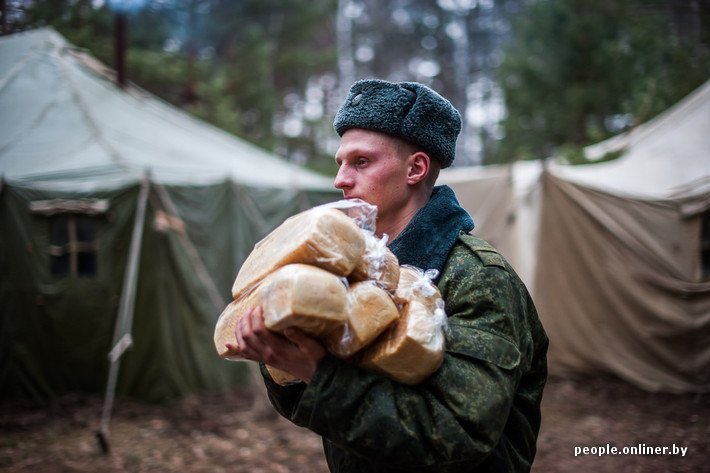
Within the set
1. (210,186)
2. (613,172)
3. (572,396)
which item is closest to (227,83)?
(210,186)

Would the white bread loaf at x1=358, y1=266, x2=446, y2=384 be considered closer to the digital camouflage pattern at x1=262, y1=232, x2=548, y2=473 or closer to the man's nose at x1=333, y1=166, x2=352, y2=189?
the digital camouflage pattern at x1=262, y1=232, x2=548, y2=473

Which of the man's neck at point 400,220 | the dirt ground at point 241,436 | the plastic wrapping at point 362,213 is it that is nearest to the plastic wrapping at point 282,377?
the plastic wrapping at point 362,213

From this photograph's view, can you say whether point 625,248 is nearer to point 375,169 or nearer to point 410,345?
point 375,169

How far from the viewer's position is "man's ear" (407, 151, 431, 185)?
149 cm

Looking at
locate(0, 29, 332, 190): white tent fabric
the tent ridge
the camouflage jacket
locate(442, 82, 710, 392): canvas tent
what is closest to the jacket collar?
the camouflage jacket

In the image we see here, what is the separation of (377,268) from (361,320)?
0.16 m

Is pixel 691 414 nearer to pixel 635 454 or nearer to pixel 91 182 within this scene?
pixel 635 454

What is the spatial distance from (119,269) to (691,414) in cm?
659

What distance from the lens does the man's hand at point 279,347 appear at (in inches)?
42.4

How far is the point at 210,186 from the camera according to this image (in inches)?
245

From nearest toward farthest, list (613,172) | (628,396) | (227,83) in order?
(628,396)
(613,172)
(227,83)

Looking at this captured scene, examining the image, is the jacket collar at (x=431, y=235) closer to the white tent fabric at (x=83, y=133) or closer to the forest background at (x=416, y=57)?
the forest background at (x=416, y=57)

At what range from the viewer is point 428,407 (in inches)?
42.9

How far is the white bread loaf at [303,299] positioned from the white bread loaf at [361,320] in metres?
0.03
